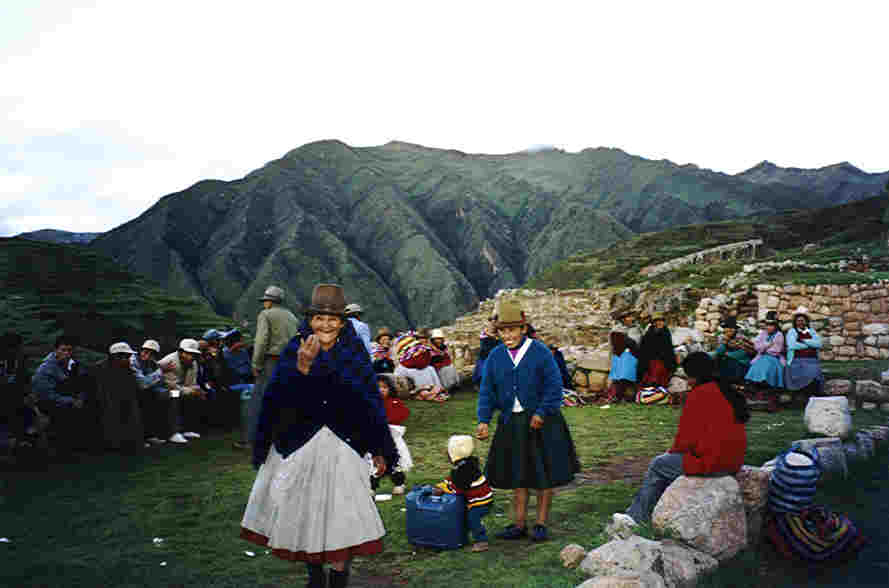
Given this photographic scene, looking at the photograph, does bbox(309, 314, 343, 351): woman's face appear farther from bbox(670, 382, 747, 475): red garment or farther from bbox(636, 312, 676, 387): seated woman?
bbox(636, 312, 676, 387): seated woman

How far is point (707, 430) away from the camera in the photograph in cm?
466

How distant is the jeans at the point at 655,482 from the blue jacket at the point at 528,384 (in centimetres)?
90

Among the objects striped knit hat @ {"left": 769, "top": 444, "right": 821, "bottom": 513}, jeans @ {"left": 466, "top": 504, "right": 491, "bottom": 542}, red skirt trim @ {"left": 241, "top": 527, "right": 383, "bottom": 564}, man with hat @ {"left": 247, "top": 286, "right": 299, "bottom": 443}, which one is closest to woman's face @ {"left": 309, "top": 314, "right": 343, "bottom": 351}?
red skirt trim @ {"left": 241, "top": 527, "right": 383, "bottom": 564}

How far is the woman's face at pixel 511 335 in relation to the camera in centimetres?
504

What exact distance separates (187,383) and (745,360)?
934 centimetres

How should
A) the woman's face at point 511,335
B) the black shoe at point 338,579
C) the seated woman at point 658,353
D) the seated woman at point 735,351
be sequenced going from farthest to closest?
the seated woman at point 658,353 < the seated woman at point 735,351 < the woman's face at point 511,335 < the black shoe at point 338,579

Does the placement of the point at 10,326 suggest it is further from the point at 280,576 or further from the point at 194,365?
the point at 280,576

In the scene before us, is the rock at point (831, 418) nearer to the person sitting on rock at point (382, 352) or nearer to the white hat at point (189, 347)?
the person sitting on rock at point (382, 352)

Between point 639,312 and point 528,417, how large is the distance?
18.6m

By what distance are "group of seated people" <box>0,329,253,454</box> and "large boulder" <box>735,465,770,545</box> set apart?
275 inches

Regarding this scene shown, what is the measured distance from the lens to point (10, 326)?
11.1 meters

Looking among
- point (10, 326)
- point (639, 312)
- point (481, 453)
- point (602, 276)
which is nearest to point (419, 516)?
point (481, 453)

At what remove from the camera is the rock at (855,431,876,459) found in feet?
22.5

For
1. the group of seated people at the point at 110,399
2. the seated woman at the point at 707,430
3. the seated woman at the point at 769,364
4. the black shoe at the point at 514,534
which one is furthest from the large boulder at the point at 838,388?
the group of seated people at the point at 110,399
